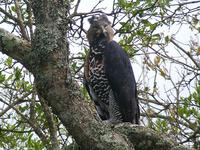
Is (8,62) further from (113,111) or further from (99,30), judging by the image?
(113,111)

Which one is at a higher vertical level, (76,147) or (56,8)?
(56,8)

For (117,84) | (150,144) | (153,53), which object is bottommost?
(150,144)

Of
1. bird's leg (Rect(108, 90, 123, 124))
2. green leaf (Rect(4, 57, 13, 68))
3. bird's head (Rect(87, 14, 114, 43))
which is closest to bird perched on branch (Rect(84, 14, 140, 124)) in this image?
bird's leg (Rect(108, 90, 123, 124))

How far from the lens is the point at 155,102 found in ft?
17.5

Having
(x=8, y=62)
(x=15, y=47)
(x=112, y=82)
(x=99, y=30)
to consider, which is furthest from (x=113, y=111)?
(x=15, y=47)

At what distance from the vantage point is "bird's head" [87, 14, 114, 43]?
506cm

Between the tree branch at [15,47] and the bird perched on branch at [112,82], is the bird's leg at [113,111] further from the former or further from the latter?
the tree branch at [15,47]

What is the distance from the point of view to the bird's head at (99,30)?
506 cm

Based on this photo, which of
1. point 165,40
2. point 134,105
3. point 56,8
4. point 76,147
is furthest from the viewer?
point 165,40

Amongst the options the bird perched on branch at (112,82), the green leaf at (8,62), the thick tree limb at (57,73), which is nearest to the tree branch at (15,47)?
the thick tree limb at (57,73)

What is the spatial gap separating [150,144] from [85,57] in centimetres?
214

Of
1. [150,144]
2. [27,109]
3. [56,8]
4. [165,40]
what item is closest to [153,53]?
[165,40]

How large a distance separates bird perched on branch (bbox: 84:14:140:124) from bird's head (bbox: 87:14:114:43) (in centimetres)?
20

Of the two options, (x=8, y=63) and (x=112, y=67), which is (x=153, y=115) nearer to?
(x=112, y=67)
